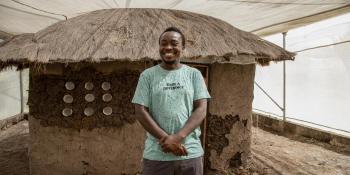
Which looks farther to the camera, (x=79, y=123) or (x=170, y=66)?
(x=79, y=123)

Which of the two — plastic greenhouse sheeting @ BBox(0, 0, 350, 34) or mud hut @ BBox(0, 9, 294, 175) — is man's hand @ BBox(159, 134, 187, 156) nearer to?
mud hut @ BBox(0, 9, 294, 175)

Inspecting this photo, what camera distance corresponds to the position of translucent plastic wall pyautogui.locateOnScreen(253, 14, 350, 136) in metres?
8.80

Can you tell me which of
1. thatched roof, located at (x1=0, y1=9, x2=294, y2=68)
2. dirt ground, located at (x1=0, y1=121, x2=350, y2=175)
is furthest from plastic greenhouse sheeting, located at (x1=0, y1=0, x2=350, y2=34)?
dirt ground, located at (x1=0, y1=121, x2=350, y2=175)

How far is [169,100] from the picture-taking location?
2303mm

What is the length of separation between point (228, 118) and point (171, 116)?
3875mm

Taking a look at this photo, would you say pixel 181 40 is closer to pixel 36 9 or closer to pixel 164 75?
pixel 164 75

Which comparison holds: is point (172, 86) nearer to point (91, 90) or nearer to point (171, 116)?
point (171, 116)

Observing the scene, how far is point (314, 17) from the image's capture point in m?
6.66

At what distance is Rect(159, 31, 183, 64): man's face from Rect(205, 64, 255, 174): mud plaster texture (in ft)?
11.5

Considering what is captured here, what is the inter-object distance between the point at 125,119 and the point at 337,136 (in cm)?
556

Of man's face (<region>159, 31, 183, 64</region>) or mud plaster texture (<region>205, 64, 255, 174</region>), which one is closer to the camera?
man's face (<region>159, 31, 183, 64</region>)

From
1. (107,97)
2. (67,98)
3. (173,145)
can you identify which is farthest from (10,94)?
(173,145)

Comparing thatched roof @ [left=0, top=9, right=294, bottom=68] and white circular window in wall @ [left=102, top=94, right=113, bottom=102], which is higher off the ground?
thatched roof @ [left=0, top=9, right=294, bottom=68]

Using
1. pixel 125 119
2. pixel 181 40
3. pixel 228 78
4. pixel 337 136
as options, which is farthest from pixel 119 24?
pixel 337 136
